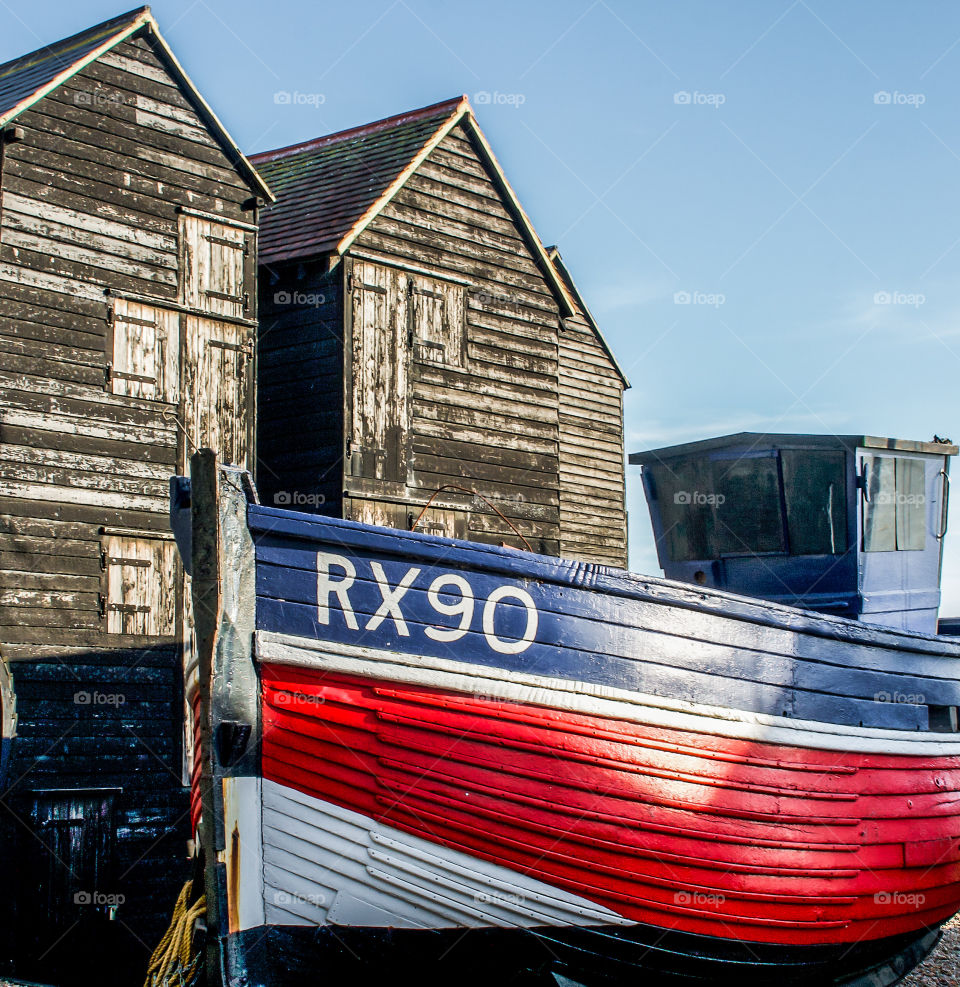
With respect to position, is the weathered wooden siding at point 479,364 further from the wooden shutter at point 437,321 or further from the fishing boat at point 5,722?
the fishing boat at point 5,722

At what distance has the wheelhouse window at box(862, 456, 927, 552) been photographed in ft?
31.8

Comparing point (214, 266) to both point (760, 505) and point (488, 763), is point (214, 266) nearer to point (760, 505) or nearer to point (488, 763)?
point (760, 505)

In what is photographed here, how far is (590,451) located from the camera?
20.6 metres

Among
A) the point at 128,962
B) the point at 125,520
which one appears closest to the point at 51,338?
the point at 125,520

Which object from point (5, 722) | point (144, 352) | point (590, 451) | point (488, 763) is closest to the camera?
point (488, 763)

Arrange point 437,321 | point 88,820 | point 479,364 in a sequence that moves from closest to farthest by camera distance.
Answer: point 88,820
point 437,321
point 479,364

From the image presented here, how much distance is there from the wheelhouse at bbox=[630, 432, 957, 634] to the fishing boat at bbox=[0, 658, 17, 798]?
20.8 feet

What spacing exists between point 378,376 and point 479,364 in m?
1.78

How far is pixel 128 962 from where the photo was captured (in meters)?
11.8

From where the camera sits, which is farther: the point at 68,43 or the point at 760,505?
the point at 68,43

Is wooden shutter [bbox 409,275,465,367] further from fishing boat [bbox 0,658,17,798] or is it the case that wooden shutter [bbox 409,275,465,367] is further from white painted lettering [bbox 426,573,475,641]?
white painted lettering [bbox 426,573,475,641]

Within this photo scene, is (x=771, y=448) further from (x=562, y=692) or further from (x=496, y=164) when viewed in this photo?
(x=496, y=164)

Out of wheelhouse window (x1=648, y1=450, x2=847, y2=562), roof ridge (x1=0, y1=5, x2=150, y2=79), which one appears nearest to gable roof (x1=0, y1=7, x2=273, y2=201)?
roof ridge (x1=0, y1=5, x2=150, y2=79)

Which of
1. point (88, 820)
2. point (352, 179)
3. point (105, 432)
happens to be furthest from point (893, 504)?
point (352, 179)
